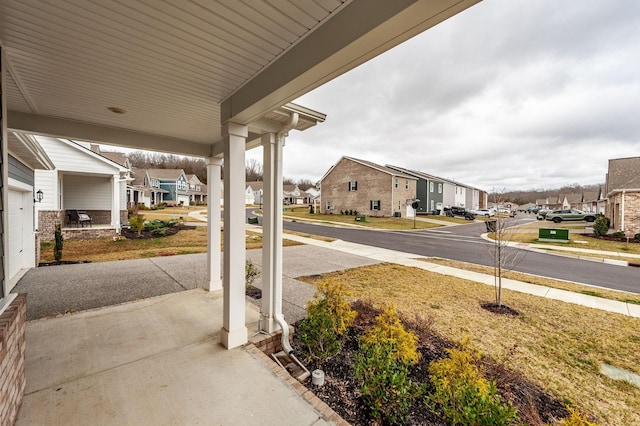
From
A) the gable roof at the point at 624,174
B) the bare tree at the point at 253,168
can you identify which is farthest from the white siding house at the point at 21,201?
the bare tree at the point at 253,168

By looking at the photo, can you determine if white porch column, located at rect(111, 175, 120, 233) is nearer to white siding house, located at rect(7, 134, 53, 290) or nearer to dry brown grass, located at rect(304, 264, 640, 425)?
white siding house, located at rect(7, 134, 53, 290)

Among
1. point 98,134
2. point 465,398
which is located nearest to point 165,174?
point 98,134

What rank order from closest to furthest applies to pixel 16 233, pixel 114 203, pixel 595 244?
pixel 16 233 < pixel 114 203 < pixel 595 244

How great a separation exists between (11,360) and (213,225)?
3.54 metres

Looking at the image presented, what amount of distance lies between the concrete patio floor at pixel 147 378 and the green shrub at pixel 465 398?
110cm

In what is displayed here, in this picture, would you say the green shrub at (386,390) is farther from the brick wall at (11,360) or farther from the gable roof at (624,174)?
the gable roof at (624,174)

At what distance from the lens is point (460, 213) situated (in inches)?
1271

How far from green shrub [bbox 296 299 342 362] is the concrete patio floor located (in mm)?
632

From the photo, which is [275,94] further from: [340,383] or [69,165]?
[69,165]

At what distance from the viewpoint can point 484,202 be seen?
52281 mm

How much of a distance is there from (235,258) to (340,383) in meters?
1.95

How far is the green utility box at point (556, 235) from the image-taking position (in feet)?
48.9

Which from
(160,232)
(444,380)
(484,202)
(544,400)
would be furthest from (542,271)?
(484,202)

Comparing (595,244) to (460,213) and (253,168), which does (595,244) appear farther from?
(253,168)
